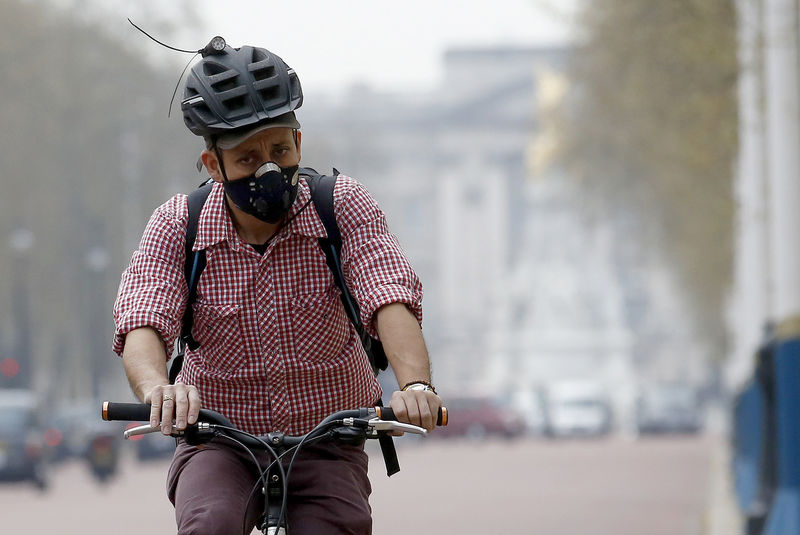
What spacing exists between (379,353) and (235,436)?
579 millimetres

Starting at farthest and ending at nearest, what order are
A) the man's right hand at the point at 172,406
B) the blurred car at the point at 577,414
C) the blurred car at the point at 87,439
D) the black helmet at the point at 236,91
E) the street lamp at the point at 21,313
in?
the blurred car at the point at 577,414
the street lamp at the point at 21,313
the blurred car at the point at 87,439
the black helmet at the point at 236,91
the man's right hand at the point at 172,406

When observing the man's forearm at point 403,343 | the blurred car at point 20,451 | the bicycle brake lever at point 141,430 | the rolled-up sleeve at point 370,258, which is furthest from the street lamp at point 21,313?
the bicycle brake lever at point 141,430

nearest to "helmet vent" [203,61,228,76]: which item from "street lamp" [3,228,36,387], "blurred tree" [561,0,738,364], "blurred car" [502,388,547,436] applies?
"blurred tree" [561,0,738,364]

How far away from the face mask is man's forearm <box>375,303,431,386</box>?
13.6 inches

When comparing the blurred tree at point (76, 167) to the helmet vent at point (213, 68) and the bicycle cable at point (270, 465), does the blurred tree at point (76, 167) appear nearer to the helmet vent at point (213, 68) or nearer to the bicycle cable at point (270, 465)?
the helmet vent at point (213, 68)

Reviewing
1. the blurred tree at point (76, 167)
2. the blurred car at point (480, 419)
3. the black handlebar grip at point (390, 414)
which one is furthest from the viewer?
the blurred car at point (480, 419)

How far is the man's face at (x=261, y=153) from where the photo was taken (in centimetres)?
458

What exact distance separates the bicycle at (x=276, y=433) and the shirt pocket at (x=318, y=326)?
1.02 feet

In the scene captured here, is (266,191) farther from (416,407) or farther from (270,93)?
(416,407)

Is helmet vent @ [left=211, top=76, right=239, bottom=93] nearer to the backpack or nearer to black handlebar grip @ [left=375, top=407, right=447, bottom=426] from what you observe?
the backpack

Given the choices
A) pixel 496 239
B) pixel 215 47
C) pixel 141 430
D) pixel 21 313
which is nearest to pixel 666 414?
pixel 21 313

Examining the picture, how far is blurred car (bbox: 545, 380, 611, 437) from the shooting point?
63000 mm

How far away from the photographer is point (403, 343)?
4.48m

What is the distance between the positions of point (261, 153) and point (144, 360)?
0.55 metres
